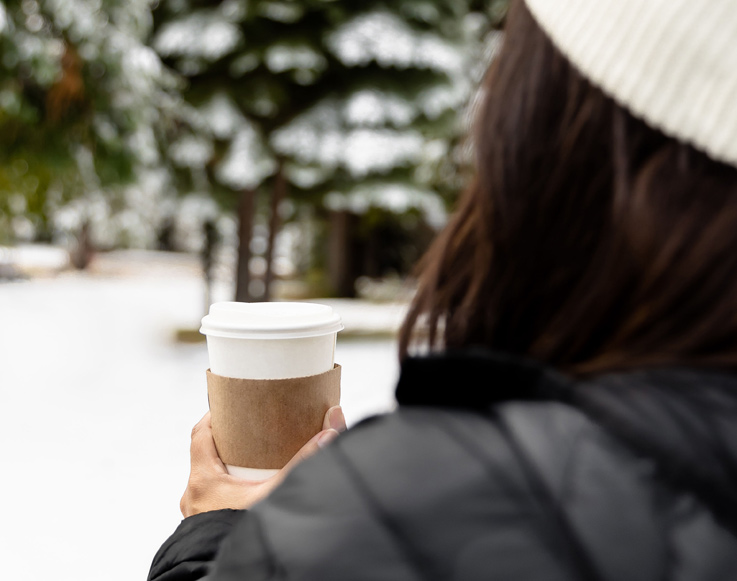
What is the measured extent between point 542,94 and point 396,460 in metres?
0.45

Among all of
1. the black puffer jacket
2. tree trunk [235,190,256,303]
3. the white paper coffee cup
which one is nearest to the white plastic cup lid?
the white paper coffee cup

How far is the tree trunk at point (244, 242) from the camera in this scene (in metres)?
10.8

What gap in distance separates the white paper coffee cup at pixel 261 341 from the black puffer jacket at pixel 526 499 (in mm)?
651

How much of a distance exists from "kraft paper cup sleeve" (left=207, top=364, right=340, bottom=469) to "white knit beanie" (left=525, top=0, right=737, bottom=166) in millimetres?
789

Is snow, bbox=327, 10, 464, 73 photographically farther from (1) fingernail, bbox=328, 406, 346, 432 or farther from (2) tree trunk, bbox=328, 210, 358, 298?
(1) fingernail, bbox=328, 406, 346, 432

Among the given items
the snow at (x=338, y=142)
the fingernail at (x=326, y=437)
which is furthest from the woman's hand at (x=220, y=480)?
the snow at (x=338, y=142)

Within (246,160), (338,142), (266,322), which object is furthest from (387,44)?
(266,322)

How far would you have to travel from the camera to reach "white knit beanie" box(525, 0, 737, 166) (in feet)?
2.20

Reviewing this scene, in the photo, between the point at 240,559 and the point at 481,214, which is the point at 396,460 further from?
the point at 481,214

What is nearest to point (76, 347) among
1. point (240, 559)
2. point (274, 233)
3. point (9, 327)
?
point (9, 327)

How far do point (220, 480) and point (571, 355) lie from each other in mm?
759

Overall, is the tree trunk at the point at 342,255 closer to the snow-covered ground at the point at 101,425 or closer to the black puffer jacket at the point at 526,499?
the snow-covered ground at the point at 101,425

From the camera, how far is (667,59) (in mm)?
693

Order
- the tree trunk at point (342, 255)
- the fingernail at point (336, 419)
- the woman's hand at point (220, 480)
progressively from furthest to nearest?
the tree trunk at point (342, 255) → the fingernail at point (336, 419) → the woman's hand at point (220, 480)
